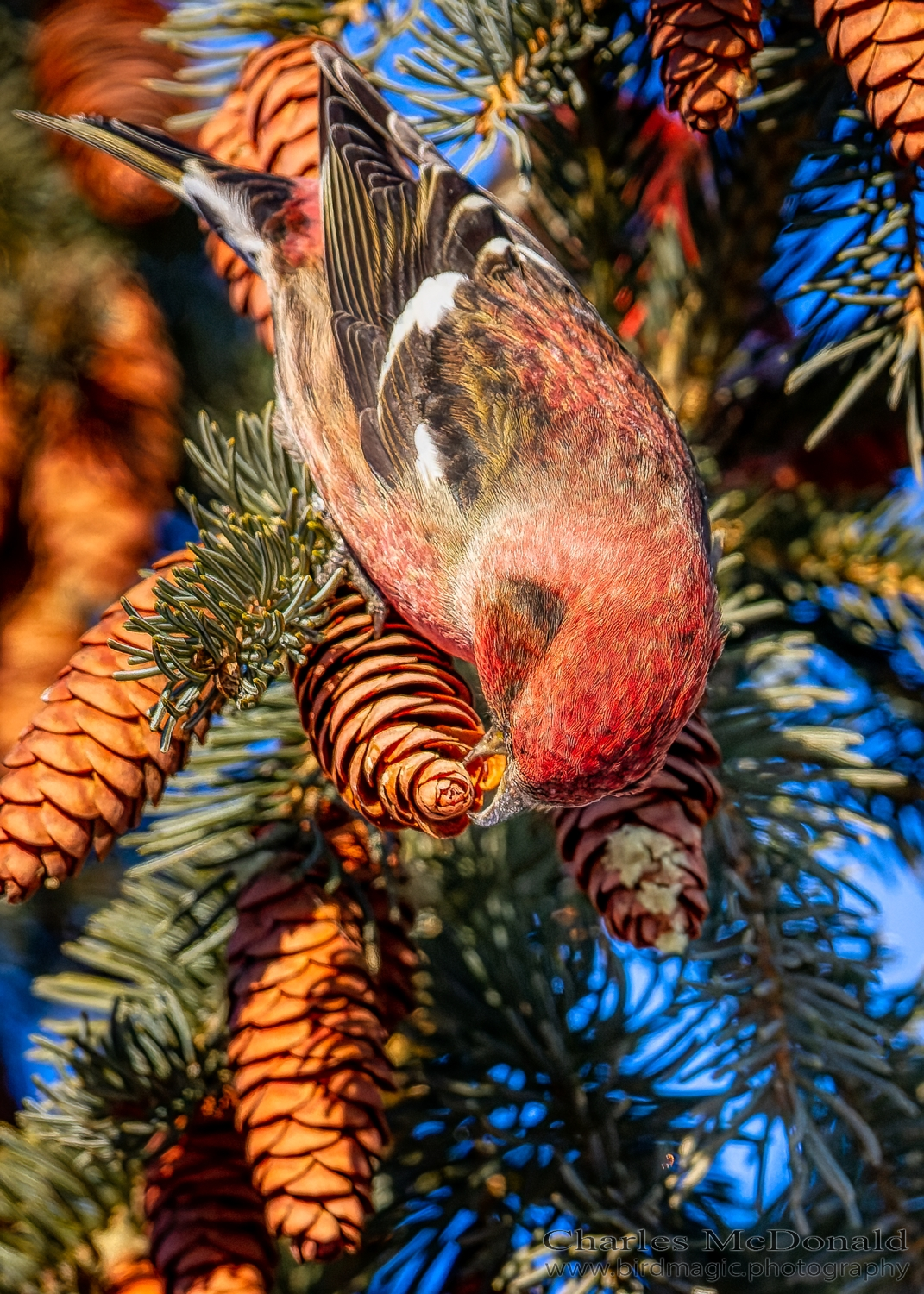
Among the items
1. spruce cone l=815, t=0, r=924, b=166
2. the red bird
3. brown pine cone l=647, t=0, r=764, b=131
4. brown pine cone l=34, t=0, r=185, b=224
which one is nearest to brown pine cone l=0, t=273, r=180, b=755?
brown pine cone l=34, t=0, r=185, b=224

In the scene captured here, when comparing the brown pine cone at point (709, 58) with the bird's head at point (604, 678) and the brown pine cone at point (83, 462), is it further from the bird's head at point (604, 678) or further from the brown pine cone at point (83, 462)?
the brown pine cone at point (83, 462)

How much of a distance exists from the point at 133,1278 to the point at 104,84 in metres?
1.81

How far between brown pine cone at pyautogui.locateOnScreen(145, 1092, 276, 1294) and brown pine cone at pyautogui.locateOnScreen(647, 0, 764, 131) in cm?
119

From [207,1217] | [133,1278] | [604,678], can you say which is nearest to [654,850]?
[604,678]

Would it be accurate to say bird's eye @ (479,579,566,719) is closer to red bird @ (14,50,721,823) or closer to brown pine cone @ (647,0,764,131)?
red bird @ (14,50,721,823)

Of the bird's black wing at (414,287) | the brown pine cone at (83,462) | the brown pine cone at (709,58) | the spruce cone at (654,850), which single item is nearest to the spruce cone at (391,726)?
the spruce cone at (654,850)

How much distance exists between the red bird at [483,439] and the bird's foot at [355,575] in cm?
3

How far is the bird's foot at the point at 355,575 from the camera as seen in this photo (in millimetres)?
1330

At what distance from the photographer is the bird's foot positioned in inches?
52.4

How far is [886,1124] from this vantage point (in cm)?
142

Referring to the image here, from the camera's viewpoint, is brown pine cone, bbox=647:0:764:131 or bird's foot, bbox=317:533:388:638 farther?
bird's foot, bbox=317:533:388:638

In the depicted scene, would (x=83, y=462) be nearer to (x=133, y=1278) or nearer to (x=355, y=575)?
(x=355, y=575)

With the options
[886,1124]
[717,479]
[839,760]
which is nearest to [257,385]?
[717,479]

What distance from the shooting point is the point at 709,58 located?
119 cm
